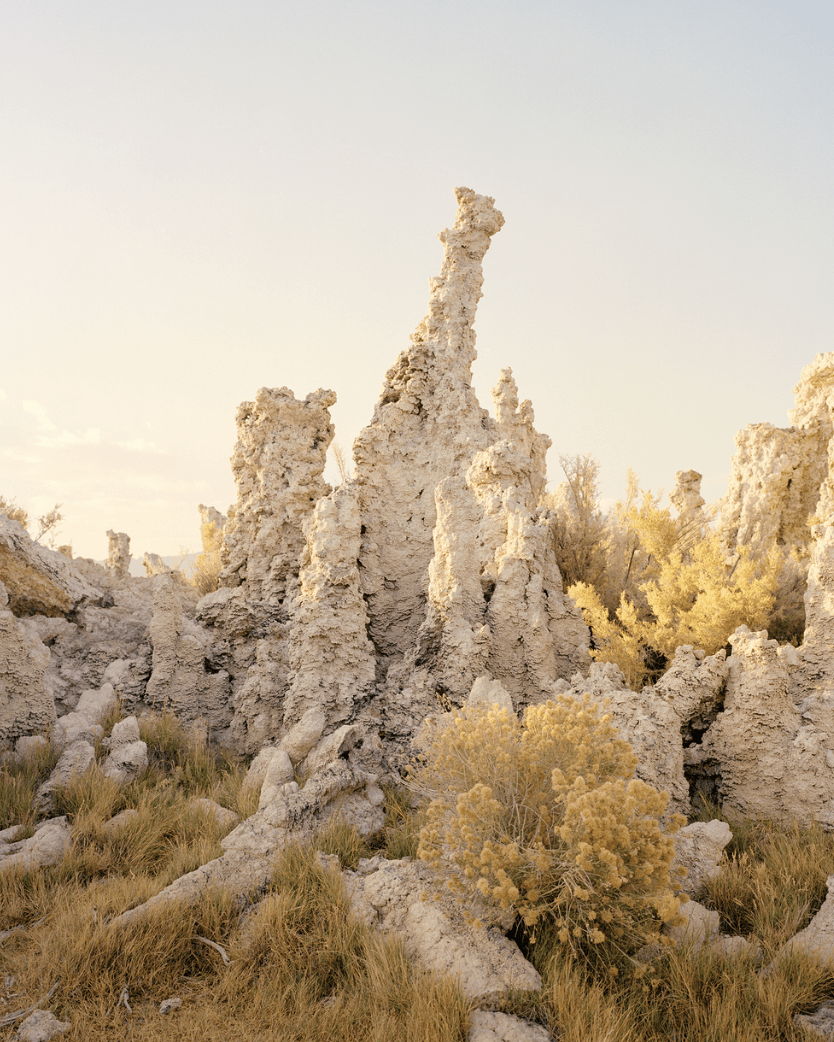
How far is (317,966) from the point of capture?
10.6 ft

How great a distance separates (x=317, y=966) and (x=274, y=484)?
5659 millimetres

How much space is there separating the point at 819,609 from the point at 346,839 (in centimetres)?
421

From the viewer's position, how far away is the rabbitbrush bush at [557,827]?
2.86 meters

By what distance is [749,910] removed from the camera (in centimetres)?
351

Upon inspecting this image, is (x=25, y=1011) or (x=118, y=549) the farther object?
(x=118, y=549)

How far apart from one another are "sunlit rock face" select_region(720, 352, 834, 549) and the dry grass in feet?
19.5

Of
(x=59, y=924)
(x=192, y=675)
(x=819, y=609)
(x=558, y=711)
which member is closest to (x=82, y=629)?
(x=192, y=675)

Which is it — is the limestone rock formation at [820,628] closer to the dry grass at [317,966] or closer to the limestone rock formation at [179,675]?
the dry grass at [317,966]

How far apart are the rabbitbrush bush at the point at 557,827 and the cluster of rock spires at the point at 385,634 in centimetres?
91

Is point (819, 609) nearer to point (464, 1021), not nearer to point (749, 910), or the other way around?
point (749, 910)

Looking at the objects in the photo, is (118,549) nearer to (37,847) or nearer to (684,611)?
(37,847)

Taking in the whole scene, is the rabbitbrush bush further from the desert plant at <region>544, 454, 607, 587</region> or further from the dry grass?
the desert plant at <region>544, 454, 607, 587</region>

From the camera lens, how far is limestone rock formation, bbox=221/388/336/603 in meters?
7.81

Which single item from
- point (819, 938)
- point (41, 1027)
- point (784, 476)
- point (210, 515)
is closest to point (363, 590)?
point (41, 1027)
